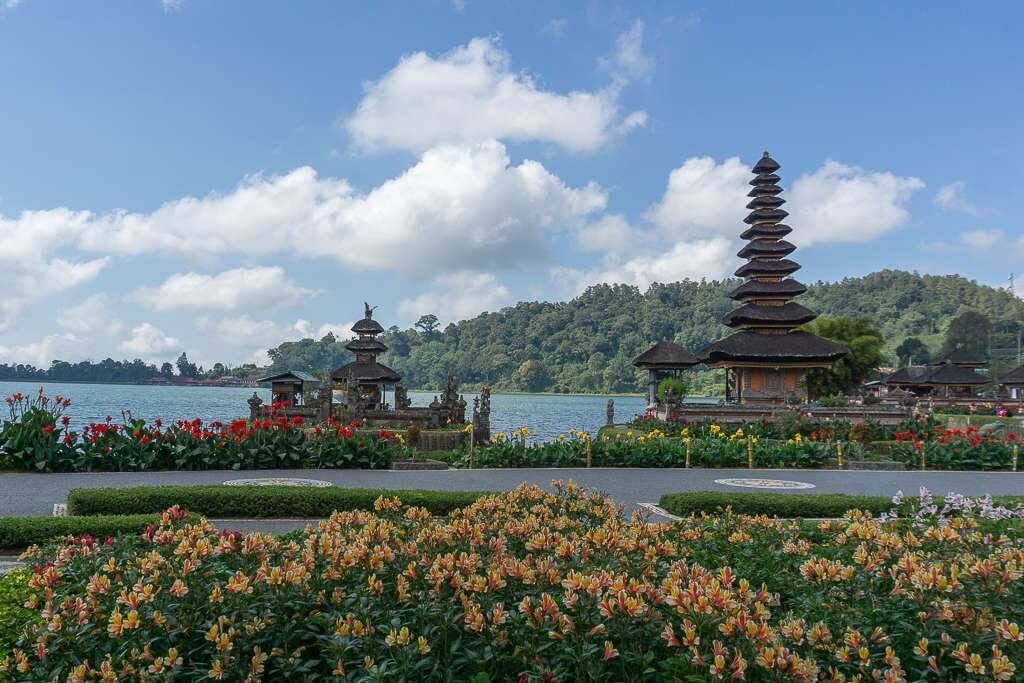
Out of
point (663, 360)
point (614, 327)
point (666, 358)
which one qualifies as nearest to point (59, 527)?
point (663, 360)

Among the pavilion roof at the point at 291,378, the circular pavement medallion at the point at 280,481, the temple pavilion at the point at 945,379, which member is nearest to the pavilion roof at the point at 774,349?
the temple pavilion at the point at 945,379

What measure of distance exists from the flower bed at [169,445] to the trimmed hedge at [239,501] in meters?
5.40

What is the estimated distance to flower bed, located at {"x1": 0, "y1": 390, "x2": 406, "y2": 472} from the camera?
16.5 meters

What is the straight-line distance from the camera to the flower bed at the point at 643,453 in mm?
19125

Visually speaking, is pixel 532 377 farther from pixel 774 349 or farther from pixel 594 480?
pixel 594 480

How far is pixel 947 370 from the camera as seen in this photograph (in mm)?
61562

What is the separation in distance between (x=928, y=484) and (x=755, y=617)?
1522 centimetres

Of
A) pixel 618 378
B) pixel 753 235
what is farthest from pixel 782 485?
pixel 618 378

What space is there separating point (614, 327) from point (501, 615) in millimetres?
132906

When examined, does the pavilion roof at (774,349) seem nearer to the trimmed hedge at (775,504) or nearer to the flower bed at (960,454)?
the flower bed at (960,454)

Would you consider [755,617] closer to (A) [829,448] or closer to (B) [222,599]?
(B) [222,599]

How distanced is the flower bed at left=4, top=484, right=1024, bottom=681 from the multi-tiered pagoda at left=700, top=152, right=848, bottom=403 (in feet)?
117

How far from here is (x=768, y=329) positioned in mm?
45531

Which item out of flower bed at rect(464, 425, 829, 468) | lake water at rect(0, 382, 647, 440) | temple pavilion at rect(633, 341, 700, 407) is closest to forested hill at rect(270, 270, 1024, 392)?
lake water at rect(0, 382, 647, 440)
